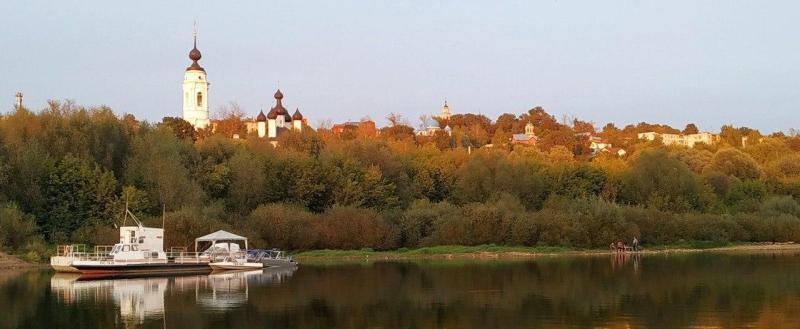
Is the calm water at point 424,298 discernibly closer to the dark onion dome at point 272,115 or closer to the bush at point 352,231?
the bush at point 352,231

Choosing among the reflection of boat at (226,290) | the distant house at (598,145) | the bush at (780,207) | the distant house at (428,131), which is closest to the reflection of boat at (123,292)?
the reflection of boat at (226,290)

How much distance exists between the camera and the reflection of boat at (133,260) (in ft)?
176

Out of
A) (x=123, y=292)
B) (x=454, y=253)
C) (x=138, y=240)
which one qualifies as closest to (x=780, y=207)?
(x=454, y=253)

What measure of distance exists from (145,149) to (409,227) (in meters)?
21.0

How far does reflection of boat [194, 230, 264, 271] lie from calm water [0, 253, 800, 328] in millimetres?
2228

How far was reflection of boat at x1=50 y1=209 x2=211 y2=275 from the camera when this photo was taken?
176 feet

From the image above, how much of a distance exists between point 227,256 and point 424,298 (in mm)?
23157

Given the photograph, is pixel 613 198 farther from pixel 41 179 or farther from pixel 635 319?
pixel 635 319

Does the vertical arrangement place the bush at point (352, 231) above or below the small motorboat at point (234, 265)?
above

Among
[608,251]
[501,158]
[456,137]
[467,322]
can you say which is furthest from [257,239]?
[456,137]

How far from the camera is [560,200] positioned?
290ft

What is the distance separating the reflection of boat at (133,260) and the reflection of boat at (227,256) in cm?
65

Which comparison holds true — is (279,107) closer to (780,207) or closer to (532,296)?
(780,207)

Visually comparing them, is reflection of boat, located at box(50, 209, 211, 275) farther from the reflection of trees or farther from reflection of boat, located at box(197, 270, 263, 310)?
the reflection of trees
